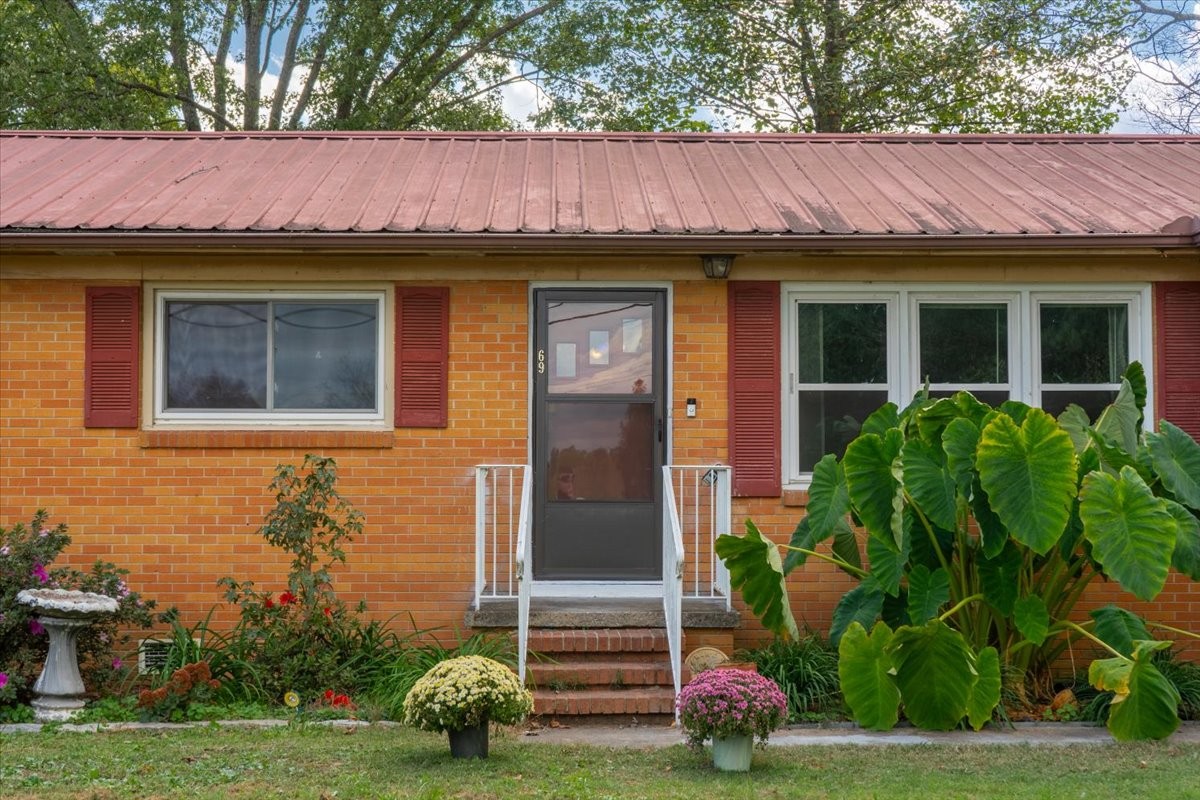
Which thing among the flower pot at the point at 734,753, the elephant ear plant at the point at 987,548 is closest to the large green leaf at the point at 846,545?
the elephant ear plant at the point at 987,548

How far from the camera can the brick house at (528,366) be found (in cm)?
808

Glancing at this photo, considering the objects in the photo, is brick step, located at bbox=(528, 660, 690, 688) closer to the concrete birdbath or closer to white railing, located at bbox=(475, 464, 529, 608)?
white railing, located at bbox=(475, 464, 529, 608)

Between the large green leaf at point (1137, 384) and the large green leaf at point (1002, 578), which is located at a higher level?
the large green leaf at point (1137, 384)

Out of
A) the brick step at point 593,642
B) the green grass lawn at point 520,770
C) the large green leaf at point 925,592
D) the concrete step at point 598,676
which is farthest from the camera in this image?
the brick step at point 593,642

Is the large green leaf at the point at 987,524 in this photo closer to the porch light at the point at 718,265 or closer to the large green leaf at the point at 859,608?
the large green leaf at the point at 859,608

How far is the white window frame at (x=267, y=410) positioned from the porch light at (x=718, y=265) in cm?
210

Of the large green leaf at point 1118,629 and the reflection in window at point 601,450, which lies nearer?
the large green leaf at point 1118,629

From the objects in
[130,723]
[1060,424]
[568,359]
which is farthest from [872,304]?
[130,723]

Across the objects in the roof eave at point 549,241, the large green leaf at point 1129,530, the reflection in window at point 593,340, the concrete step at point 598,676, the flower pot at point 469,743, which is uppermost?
the roof eave at point 549,241

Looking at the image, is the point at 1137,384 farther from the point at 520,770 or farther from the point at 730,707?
the point at 520,770

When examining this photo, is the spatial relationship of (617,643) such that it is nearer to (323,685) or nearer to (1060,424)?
(323,685)

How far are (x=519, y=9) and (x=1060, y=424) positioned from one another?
1546 cm

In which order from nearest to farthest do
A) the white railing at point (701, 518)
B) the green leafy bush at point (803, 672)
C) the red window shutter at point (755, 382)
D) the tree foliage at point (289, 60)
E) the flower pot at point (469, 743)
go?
1. the flower pot at point (469, 743)
2. the green leafy bush at point (803, 672)
3. the white railing at point (701, 518)
4. the red window shutter at point (755, 382)
5. the tree foliage at point (289, 60)

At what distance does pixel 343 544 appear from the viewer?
812cm
